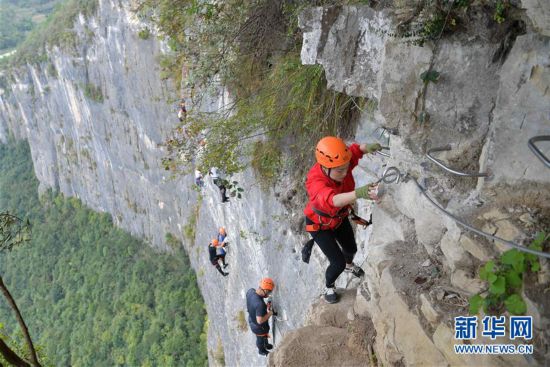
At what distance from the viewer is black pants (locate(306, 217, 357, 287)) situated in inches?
176

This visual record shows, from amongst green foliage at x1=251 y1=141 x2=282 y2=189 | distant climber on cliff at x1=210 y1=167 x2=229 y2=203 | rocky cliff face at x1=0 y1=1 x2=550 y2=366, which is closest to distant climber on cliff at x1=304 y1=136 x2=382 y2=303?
rocky cliff face at x1=0 y1=1 x2=550 y2=366

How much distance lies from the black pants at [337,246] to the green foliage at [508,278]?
6.94 ft

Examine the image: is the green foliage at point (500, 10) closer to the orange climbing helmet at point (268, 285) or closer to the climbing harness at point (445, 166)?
the climbing harness at point (445, 166)

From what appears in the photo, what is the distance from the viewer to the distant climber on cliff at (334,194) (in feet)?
11.9

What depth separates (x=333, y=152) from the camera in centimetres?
371

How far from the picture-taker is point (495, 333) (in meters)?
2.37

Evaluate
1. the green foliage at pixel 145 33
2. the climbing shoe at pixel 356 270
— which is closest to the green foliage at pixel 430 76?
the climbing shoe at pixel 356 270

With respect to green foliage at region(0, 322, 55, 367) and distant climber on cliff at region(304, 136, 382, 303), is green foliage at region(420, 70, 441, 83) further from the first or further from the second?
green foliage at region(0, 322, 55, 367)

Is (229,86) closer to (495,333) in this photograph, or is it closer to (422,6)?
(422,6)

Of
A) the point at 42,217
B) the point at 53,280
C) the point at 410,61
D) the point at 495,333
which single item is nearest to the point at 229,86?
the point at 410,61

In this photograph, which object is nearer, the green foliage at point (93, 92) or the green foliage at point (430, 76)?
the green foliage at point (430, 76)

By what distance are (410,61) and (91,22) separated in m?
28.7

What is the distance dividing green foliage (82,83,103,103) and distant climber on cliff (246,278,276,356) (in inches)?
990

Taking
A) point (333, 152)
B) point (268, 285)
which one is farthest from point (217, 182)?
point (333, 152)
